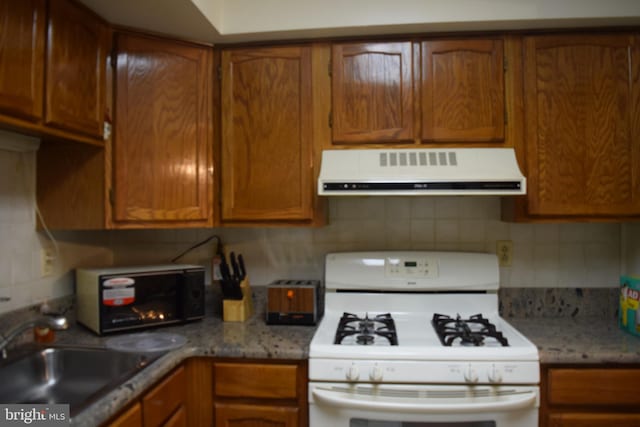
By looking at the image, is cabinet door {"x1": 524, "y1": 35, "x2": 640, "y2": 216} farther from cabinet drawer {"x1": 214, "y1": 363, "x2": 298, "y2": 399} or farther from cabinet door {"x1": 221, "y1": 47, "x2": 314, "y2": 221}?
cabinet drawer {"x1": 214, "y1": 363, "x2": 298, "y2": 399}

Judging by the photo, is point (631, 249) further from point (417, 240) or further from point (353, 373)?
point (353, 373)

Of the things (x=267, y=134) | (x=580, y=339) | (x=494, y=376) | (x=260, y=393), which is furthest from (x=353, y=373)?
(x=267, y=134)

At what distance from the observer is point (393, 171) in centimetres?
164

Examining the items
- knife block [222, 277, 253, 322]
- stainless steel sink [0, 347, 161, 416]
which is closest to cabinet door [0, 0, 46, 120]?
stainless steel sink [0, 347, 161, 416]

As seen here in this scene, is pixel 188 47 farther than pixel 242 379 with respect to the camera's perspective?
Yes

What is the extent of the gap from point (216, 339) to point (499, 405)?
106cm

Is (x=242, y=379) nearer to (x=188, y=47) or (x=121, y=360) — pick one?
(x=121, y=360)

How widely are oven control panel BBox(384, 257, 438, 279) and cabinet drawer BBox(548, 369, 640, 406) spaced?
0.63 meters

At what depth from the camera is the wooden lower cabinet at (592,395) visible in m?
1.43

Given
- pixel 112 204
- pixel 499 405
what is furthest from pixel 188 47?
pixel 499 405

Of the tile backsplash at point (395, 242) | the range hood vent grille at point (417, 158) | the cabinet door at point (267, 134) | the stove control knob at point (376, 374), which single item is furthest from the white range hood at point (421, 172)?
the stove control knob at point (376, 374)

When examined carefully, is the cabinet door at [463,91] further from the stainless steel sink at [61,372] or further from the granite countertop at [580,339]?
the stainless steel sink at [61,372]

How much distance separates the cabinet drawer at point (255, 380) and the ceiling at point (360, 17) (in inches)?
53.8

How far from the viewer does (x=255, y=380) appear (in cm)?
151
